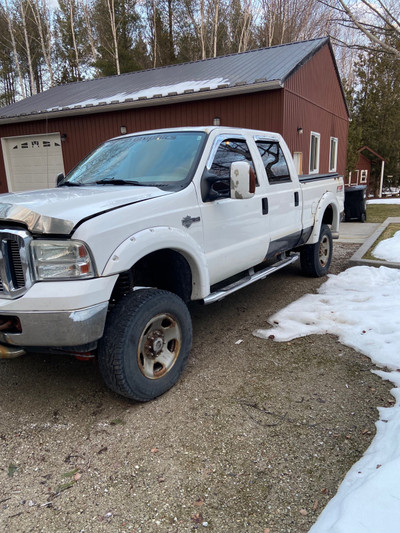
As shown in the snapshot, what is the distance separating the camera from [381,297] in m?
4.90

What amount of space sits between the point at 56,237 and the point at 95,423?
1335 mm

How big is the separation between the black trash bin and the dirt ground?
30.1ft

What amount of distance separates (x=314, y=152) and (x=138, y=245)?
1410 cm

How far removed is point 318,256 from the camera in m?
6.07

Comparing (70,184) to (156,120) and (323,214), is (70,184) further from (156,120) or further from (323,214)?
(156,120)

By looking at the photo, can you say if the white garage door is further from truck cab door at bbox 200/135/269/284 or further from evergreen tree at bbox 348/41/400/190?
evergreen tree at bbox 348/41/400/190

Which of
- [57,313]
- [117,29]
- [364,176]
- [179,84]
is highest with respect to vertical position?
[117,29]

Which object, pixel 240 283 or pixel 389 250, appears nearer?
pixel 240 283

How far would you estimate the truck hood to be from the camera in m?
2.37

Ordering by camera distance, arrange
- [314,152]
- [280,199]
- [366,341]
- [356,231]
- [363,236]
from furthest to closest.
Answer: [314,152], [356,231], [363,236], [280,199], [366,341]

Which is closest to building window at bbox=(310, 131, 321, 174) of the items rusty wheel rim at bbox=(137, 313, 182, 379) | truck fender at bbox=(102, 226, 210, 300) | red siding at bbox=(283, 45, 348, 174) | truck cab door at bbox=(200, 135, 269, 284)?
red siding at bbox=(283, 45, 348, 174)

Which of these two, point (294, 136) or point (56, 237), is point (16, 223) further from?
point (294, 136)

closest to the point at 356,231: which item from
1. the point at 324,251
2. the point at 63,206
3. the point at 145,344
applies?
the point at 324,251

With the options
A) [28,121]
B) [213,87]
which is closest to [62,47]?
[28,121]
